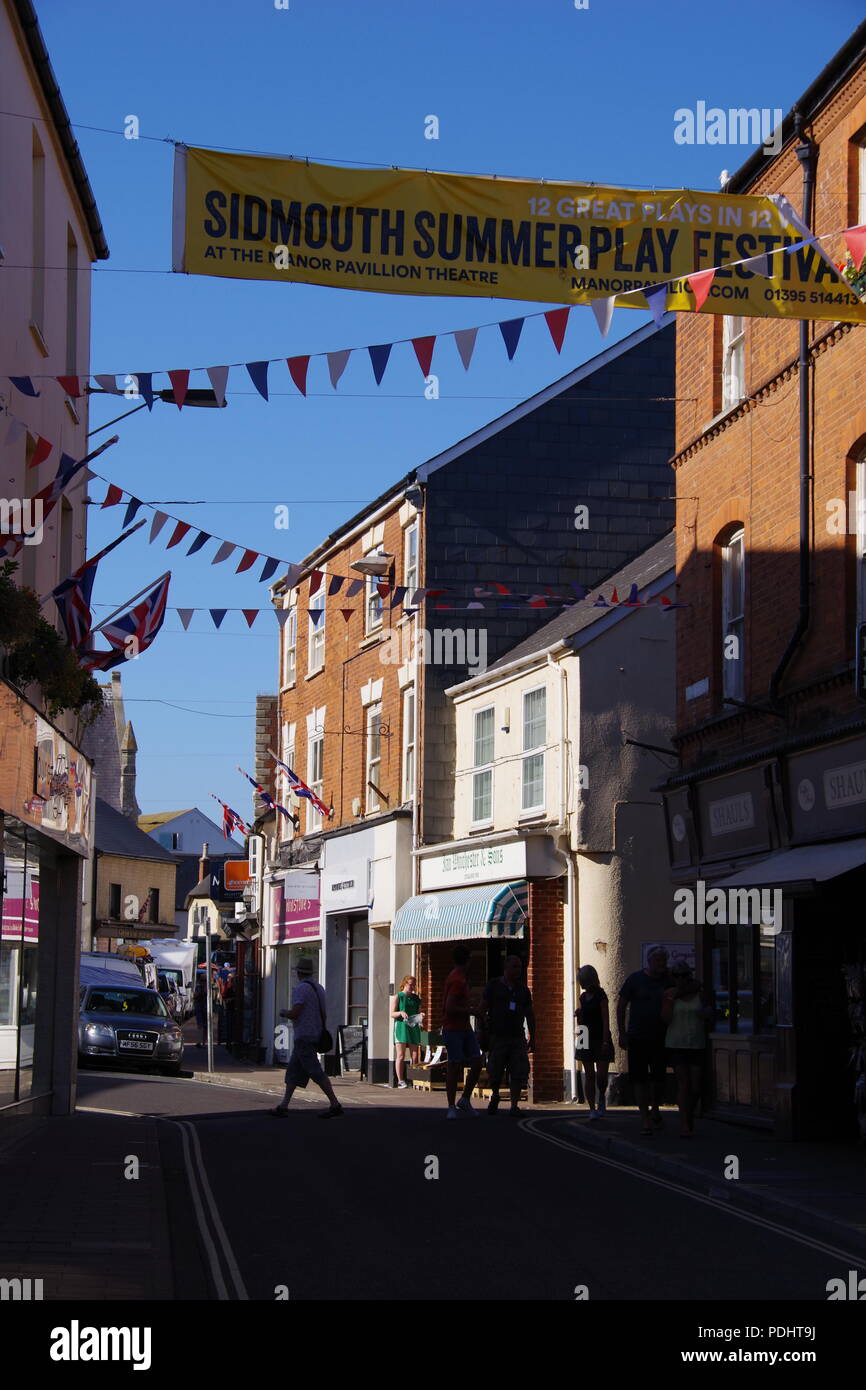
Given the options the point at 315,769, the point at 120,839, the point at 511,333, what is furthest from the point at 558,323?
the point at 120,839

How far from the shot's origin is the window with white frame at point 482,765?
2877 centimetres

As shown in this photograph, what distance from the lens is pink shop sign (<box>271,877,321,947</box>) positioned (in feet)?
119

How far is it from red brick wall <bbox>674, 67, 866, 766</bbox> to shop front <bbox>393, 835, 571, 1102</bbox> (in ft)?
17.2

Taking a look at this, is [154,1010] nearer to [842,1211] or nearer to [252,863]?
[252,863]

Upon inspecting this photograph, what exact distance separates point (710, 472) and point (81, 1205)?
1239 centimetres

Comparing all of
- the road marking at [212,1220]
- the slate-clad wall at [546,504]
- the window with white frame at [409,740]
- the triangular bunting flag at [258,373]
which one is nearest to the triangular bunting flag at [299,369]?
the triangular bunting flag at [258,373]

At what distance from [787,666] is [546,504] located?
43.8ft

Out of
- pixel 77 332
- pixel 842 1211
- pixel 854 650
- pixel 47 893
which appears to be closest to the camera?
pixel 842 1211

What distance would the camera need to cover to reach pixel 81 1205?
11383 mm

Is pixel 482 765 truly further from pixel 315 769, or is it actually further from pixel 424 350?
pixel 424 350

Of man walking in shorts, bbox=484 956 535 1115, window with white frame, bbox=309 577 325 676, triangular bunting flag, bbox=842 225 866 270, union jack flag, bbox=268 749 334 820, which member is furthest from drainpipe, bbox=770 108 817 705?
window with white frame, bbox=309 577 325 676

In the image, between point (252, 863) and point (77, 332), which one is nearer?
point (77, 332)

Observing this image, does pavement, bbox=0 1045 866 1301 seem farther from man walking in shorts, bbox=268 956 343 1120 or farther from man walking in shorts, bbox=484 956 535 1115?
man walking in shorts, bbox=484 956 535 1115
